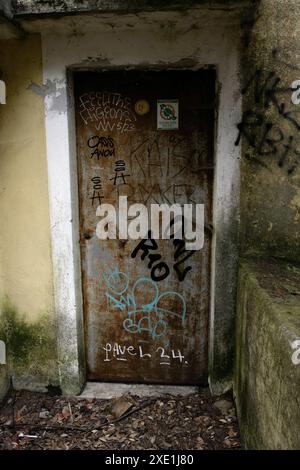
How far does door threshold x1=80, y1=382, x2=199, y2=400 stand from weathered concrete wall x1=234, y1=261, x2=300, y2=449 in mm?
576

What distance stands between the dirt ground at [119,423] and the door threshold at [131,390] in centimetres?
6

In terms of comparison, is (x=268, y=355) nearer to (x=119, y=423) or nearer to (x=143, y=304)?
(x=143, y=304)

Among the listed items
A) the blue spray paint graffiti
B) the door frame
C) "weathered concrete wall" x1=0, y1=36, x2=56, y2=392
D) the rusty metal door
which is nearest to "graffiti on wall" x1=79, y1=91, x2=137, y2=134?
the rusty metal door

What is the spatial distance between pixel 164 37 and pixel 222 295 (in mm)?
2060

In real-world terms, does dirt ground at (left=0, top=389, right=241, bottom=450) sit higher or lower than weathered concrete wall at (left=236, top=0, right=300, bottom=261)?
lower

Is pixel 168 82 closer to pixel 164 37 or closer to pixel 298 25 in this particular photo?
pixel 164 37

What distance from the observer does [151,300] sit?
3322 mm

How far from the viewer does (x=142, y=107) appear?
10.0ft

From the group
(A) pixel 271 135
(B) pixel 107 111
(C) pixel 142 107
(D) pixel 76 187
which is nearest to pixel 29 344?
(D) pixel 76 187

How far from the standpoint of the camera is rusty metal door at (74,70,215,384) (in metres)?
3.04

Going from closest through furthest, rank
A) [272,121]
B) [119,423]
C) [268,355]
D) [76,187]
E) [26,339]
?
[268,355] → [272,121] → [119,423] → [76,187] → [26,339]

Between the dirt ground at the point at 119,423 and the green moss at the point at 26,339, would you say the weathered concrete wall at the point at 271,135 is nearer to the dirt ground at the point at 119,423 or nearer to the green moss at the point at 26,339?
the dirt ground at the point at 119,423

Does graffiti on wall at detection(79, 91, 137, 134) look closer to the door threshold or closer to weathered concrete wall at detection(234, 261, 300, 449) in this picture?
weathered concrete wall at detection(234, 261, 300, 449)

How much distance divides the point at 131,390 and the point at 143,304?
80 cm
